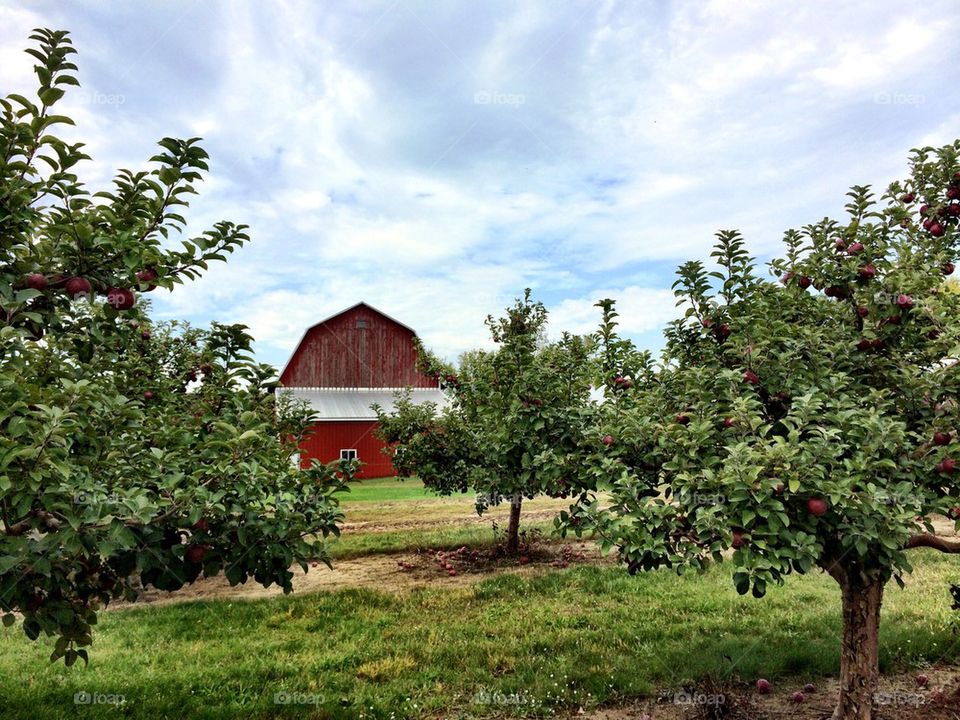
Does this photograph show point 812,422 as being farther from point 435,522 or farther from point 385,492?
point 385,492

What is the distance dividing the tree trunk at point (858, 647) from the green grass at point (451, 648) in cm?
146

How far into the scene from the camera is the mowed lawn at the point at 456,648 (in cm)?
592

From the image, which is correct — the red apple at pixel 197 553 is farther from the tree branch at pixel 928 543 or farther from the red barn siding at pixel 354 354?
the red barn siding at pixel 354 354

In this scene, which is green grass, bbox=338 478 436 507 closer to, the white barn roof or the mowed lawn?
the white barn roof

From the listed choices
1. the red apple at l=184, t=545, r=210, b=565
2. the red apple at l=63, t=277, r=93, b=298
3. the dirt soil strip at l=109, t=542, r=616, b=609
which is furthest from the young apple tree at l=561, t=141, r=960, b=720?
the dirt soil strip at l=109, t=542, r=616, b=609

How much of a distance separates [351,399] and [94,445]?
Result: 26528mm

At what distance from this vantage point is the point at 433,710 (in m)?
5.70

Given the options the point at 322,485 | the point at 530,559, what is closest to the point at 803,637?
the point at 530,559

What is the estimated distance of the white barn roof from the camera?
28906 millimetres

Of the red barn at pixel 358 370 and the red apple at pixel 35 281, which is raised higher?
the red barn at pixel 358 370

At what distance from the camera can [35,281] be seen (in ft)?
12.2

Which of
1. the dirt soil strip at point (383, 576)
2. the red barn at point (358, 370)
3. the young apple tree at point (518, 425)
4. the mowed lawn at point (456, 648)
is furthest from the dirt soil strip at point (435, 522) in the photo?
the red barn at point (358, 370)

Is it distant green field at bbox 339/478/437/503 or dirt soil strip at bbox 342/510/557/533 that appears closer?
dirt soil strip at bbox 342/510/557/533

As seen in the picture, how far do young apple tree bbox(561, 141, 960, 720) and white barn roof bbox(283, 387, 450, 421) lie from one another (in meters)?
23.0
